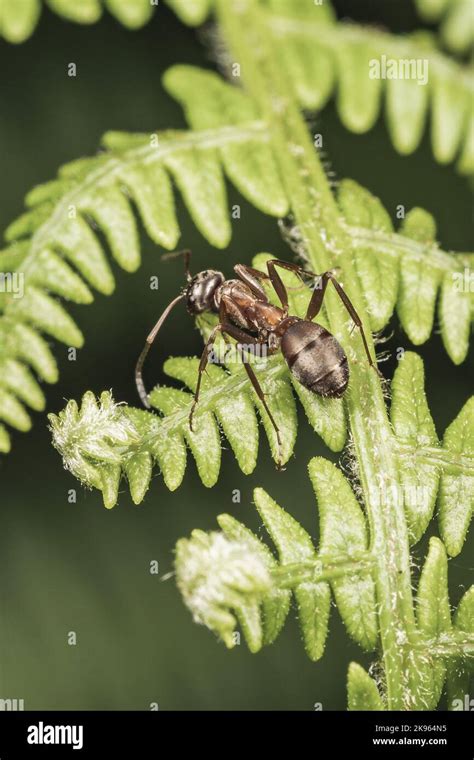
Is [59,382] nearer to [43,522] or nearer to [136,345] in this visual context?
[136,345]

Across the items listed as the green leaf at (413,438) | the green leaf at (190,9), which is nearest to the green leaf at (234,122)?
the green leaf at (190,9)

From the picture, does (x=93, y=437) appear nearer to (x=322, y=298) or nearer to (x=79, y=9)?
(x=322, y=298)

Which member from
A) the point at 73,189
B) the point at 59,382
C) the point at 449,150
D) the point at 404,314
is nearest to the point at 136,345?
the point at 59,382

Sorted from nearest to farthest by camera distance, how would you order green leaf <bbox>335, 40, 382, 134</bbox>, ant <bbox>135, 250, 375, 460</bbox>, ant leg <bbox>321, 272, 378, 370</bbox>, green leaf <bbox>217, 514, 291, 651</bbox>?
green leaf <bbox>217, 514, 291, 651</bbox> < ant <bbox>135, 250, 375, 460</bbox> < ant leg <bbox>321, 272, 378, 370</bbox> < green leaf <bbox>335, 40, 382, 134</bbox>

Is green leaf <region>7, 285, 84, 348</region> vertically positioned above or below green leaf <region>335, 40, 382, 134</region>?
below

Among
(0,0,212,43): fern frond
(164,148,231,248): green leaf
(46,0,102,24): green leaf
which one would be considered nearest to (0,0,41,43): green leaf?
(0,0,212,43): fern frond

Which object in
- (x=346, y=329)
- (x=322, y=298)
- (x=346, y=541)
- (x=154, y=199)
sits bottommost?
(x=346, y=541)

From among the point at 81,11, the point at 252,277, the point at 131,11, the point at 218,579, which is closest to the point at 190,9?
the point at 131,11

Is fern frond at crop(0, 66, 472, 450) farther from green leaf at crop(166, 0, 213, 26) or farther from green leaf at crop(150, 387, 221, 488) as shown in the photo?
green leaf at crop(150, 387, 221, 488)
